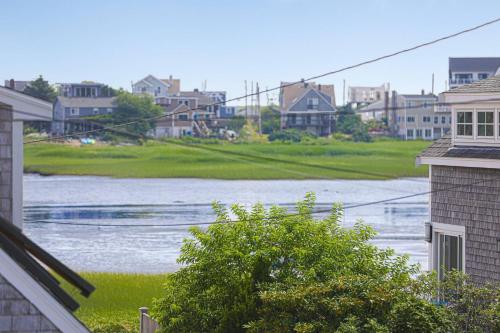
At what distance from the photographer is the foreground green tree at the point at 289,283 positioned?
1547 centimetres

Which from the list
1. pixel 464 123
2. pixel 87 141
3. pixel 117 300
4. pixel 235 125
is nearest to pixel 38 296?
pixel 464 123

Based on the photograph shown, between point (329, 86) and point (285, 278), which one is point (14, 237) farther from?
point (329, 86)

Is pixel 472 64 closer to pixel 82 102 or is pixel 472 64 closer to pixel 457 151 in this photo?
pixel 82 102

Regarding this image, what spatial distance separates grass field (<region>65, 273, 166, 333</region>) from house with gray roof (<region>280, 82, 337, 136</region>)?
331 ft

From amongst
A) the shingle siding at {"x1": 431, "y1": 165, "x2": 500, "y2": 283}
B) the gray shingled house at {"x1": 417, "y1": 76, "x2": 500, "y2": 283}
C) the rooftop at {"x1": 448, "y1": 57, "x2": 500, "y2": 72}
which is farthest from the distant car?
the shingle siding at {"x1": 431, "y1": 165, "x2": 500, "y2": 283}

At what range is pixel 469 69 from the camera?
123 metres

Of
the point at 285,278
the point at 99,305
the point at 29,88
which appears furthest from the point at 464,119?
the point at 29,88

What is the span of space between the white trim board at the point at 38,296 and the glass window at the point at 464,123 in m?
12.6

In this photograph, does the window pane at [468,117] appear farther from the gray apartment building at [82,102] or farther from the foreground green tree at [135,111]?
the gray apartment building at [82,102]

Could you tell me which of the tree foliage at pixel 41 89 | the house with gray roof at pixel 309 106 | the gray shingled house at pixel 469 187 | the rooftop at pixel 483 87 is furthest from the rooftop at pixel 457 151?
the house with gray roof at pixel 309 106

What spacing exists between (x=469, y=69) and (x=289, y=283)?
109 metres

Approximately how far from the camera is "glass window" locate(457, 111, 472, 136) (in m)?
21.8

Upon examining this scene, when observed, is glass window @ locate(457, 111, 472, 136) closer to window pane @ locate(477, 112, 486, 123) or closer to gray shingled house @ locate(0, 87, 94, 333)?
window pane @ locate(477, 112, 486, 123)

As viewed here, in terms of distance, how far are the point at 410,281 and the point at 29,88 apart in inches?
4393
